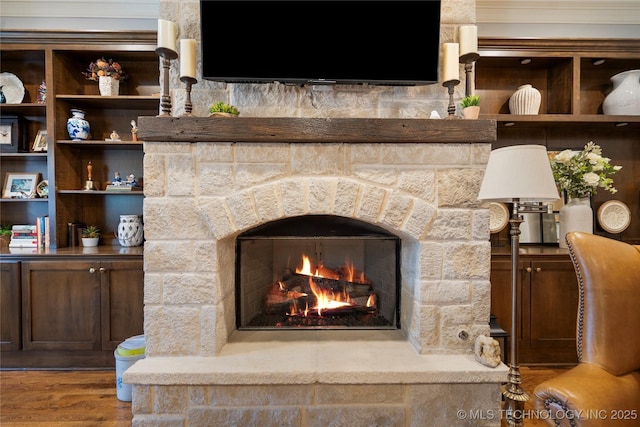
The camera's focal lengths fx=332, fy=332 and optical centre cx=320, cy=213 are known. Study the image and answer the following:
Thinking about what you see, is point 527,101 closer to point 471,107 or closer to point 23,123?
point 471,107

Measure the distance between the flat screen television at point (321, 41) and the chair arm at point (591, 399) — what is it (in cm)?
147

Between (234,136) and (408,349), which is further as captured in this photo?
(408,349)

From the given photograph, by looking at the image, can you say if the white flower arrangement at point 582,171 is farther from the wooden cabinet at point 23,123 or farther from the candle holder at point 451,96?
the wooden cabinet at point 23,123

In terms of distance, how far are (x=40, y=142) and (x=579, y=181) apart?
4.20 m

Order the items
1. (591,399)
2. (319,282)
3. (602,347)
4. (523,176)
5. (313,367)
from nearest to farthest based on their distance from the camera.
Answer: (591,399)
(602,347)
(523,176)
(313,367)
(319,282)

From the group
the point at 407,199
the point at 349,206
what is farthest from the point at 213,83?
the point at 407,199

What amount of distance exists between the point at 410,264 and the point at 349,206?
0.54 metres

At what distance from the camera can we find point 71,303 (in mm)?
2305

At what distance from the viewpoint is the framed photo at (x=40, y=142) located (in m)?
2.65

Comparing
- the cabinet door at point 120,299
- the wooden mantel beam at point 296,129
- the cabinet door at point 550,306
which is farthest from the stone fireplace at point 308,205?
the cabinet door at point 550,306

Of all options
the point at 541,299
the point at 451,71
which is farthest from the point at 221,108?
the point at 541,299

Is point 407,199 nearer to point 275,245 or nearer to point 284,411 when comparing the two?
point 275,245

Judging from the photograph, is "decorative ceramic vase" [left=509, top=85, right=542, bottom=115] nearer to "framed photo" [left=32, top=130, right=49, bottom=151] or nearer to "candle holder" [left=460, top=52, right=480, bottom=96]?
"candle holder" [left=460, top=52, right=480, bottom=96]

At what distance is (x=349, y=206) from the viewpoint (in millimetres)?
1734
